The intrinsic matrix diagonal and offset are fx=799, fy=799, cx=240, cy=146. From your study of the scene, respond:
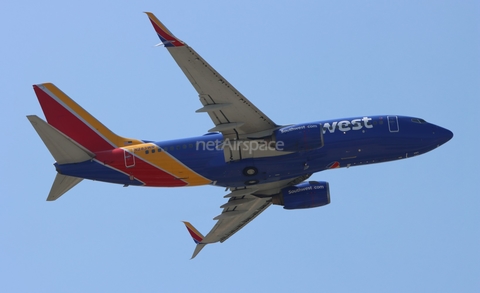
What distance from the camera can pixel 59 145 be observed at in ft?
171

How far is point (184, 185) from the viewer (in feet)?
178

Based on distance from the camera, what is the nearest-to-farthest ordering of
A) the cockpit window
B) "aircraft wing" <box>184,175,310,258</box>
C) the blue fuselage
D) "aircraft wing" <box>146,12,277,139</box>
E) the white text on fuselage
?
"aircraft wing" <box>146,12,277,139</box> < the blue fuselage < the white text on fuselage < the cockpit window < "aircraft wing" <box>184,175,310,258</box>

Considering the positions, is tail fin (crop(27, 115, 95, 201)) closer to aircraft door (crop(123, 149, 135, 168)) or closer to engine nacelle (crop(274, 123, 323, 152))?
aircraft door (crop(123, 149, 135, 168))

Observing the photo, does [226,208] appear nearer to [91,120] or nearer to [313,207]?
[313,207]

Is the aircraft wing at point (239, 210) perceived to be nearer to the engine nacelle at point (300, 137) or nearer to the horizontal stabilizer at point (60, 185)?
the engine nacelle at point (300, 137)

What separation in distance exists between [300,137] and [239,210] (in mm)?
10783

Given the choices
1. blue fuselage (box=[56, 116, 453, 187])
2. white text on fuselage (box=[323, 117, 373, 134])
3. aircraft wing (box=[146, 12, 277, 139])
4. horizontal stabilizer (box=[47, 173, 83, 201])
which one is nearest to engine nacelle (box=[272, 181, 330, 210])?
blue fuselage (box=[56, 116, 453, 187])

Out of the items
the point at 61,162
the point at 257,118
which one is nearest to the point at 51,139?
the point at 61,162

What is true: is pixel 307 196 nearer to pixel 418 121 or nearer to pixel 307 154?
pixel 307 154

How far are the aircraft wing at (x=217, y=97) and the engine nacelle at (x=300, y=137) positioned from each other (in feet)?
3.25

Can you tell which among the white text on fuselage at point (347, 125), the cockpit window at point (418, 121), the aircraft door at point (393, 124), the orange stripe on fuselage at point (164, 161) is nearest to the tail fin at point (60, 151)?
the orange stripe on fuselage at point (164, 161)

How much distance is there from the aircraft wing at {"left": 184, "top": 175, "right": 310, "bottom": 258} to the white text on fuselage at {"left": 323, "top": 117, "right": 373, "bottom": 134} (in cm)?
558

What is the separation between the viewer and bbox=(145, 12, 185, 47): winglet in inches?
1748

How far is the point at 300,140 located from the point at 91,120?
48.6 feet
